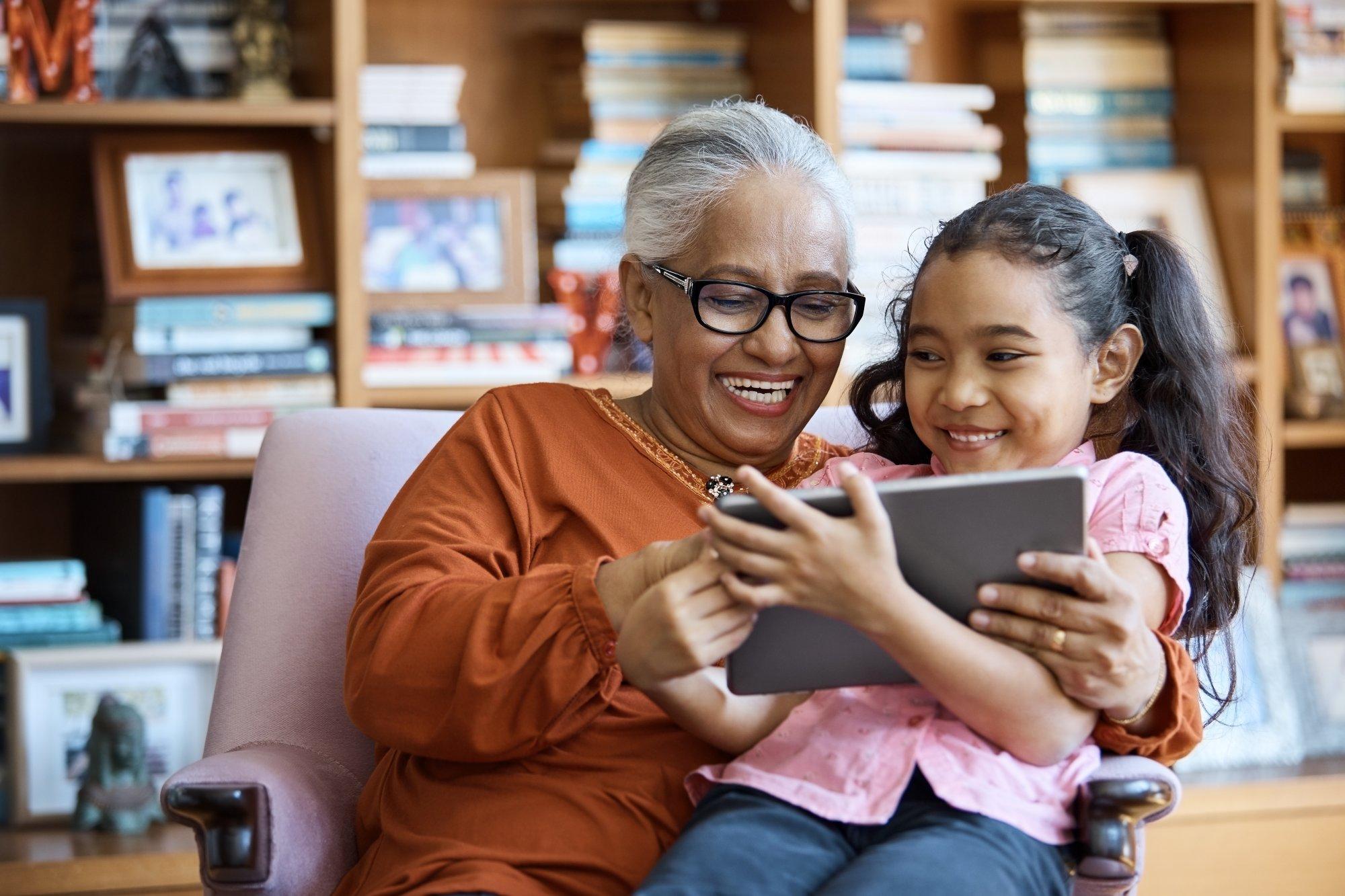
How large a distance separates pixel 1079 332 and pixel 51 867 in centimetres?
174

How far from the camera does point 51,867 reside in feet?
7.34

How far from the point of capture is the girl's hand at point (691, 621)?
1.20 metres

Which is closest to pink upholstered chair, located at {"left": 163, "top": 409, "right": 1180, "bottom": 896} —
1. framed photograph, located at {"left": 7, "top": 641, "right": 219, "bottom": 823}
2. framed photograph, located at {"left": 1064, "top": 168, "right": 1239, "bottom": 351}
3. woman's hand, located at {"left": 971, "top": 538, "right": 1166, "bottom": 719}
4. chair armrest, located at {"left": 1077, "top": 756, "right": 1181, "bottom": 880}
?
chair armrest, located at {"left": 1077, "top": 756, "right": 1181, "bottom": 880}

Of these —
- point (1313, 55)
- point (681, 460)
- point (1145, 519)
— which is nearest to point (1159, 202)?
point (1313, 55)

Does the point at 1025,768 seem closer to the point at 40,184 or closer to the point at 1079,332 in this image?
the point at 1079,332

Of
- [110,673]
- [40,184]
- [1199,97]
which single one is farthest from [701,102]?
[110,673]

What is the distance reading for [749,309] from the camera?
5.27ft

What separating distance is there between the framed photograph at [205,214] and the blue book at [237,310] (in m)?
0.03

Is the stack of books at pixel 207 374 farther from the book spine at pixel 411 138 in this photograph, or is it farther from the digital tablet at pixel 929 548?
the digital tablet at pixel 929 548

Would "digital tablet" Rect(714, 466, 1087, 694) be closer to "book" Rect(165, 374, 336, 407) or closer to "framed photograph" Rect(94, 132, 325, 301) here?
"book" Rect(165, 374, 336, 407)

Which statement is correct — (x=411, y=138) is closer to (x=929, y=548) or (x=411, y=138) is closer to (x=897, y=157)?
(x=897, y=157)

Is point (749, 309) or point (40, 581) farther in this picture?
point (40, 581)

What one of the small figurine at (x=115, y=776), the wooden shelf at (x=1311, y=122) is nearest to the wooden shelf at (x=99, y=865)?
the small figurine at (x=115, y=776)

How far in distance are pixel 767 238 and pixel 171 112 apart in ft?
Result: 4.33
